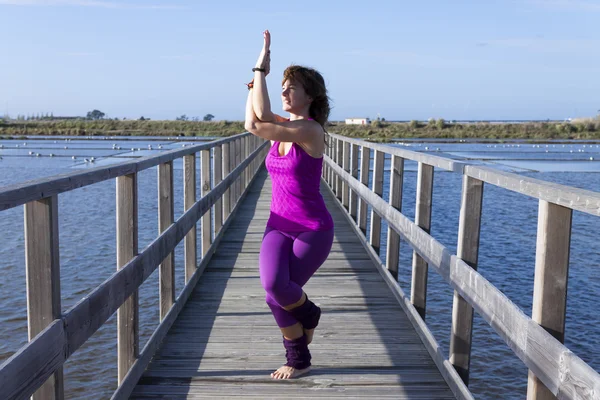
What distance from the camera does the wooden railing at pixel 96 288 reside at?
238 cm

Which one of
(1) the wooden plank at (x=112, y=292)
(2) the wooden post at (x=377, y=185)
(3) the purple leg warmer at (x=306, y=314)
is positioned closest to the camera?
(1) the wooden plank at (x=112, y=292)

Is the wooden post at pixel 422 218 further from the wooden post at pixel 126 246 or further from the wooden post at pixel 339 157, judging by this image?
the wooden post at pixel 339 157

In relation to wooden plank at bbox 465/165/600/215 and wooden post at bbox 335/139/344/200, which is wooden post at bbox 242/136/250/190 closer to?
wooden post at bbox 335/139/344/200

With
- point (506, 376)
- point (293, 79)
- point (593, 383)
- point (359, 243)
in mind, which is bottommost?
point (506, 376)

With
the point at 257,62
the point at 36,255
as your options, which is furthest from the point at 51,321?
the point at 257,62

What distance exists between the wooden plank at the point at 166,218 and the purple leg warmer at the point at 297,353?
1.18 metres

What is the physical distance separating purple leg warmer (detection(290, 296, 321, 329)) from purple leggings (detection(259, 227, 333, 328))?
0.35 ft

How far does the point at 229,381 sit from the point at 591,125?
4165 inches

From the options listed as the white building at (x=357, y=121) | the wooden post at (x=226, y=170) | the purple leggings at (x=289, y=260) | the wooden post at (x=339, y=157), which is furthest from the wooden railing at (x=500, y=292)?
the white building at (x=357, y=121)

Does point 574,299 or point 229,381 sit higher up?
point 229,381

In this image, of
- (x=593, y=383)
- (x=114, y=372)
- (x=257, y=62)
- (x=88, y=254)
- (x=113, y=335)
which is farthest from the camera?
(x=88, y=254)

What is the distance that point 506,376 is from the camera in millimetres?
6371

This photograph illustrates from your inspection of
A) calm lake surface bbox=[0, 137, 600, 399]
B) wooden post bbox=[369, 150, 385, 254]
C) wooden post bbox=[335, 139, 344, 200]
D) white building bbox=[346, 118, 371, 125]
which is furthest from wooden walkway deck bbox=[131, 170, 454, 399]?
white building bbox=[346, 118, 371, 125]

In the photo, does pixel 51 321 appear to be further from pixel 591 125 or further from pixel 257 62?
pixel 591 125
